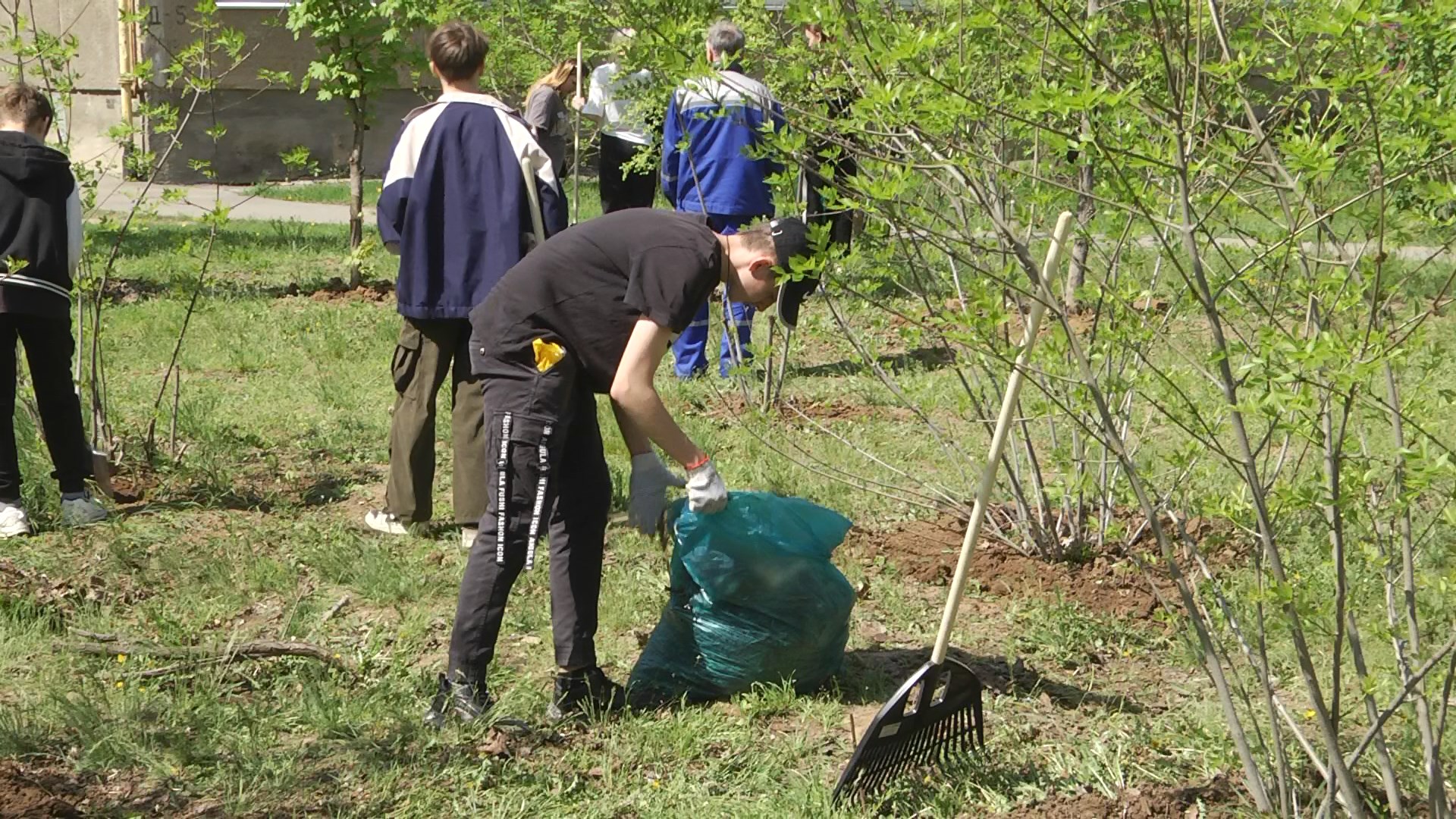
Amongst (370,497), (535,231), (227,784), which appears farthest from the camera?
(370,497)

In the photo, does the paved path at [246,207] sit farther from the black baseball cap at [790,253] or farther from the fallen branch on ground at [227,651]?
the black baseball cap at [790,253]

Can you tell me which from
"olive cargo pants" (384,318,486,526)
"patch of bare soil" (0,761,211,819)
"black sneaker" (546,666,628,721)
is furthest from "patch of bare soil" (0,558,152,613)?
"black sneaker" (546,666,628,721)

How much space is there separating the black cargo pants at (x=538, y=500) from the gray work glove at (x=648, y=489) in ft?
0.36

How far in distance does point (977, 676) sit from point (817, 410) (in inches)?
129

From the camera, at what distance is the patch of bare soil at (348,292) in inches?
386

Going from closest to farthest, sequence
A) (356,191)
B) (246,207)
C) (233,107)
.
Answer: (356,191) < (246,207) < (233,107)

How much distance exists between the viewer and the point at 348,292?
10.0m

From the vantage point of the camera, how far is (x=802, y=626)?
157 inches

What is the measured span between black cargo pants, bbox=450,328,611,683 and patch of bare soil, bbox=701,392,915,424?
309 centimetres

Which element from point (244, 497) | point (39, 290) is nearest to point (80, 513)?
point (244, 497)

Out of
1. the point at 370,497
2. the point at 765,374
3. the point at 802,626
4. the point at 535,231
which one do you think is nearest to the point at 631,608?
the point at 802,626

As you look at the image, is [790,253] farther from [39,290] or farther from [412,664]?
[39,290]

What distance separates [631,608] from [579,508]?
2.96ft

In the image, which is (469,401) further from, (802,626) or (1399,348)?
(1399,348)
